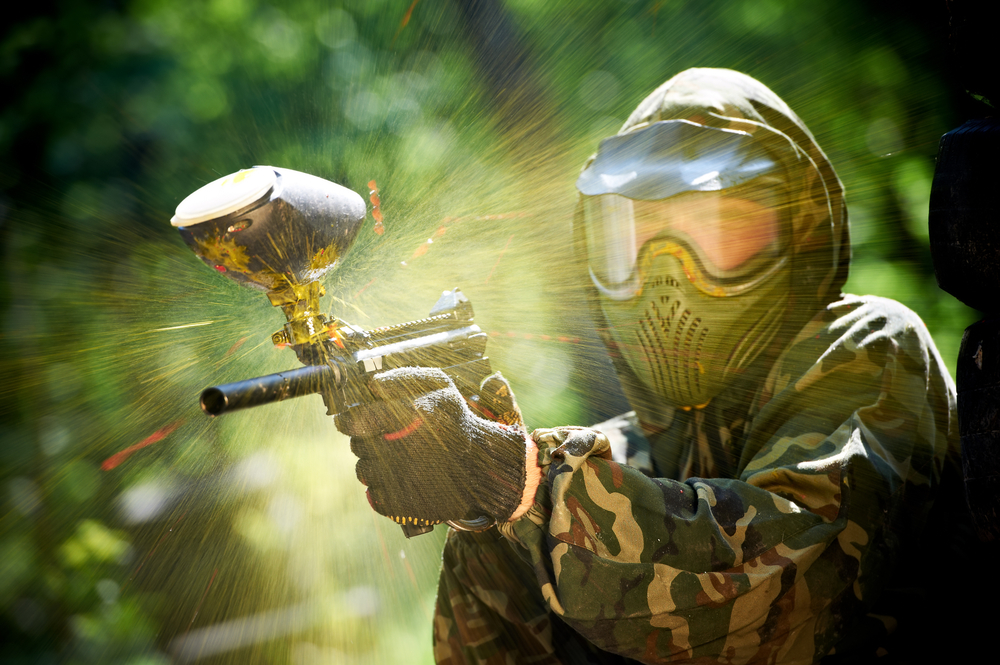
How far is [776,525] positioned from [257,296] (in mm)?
3087

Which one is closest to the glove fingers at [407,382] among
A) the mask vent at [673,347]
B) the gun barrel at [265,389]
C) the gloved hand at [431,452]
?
the gloved hand at [431,452]

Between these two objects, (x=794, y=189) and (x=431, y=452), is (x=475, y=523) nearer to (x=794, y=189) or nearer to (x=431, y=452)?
(x=431, y=452)

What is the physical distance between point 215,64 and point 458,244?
7.32 feet

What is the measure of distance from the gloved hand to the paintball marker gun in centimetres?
6

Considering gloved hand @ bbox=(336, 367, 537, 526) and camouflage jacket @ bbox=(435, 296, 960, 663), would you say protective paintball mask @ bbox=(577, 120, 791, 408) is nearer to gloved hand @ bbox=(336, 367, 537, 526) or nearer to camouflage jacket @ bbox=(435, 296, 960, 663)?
camouflage jacket @ bbox=(435, 296, 960, 663)

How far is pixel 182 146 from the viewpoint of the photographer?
14.3 ft

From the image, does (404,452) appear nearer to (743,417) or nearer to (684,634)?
(684,634)

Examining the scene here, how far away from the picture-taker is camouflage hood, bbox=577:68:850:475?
92.2 inches

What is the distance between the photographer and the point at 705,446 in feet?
8.41

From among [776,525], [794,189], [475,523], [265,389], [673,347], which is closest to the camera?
[265,389]

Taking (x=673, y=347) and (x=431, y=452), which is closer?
(x=431, y=452)

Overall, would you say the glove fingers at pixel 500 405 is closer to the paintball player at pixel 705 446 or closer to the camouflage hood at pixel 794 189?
the paintball player at pixel 705 446

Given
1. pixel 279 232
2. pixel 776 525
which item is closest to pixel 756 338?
pixel 776 525

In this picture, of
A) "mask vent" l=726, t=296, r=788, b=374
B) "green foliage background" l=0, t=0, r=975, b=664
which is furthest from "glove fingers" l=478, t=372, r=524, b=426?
"green foliage background" l=0, t=0, r=975, b=664
